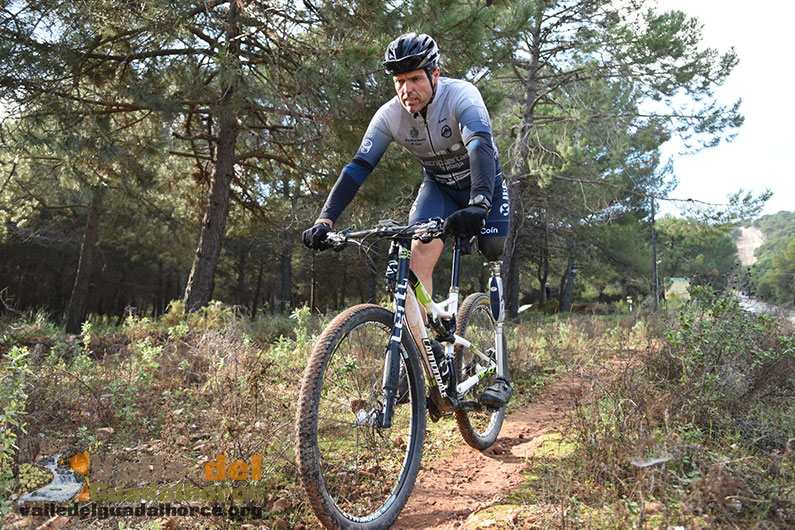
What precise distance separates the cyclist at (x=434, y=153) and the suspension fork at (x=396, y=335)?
30 centimetres

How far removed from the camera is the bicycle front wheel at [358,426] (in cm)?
216

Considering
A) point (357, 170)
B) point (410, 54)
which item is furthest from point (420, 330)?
point (410, 54)

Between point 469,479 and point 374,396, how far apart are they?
3.53 ft

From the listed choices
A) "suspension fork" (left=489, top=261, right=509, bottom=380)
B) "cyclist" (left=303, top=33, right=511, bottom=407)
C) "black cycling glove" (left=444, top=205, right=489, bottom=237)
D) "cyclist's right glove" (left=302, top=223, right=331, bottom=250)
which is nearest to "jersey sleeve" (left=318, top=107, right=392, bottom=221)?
"cyclist" (left=303, top=33, right=511, bottom=407)

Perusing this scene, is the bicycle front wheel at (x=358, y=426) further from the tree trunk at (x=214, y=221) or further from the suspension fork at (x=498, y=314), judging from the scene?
the tree trunk at (x=214, y=221)

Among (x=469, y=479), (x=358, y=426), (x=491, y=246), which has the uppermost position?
(x=491, y=246)

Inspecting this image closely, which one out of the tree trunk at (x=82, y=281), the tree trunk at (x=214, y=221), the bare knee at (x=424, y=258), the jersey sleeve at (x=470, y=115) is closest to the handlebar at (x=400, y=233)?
the bare knee at (x=424, y=258)

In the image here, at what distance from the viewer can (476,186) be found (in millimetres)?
2801

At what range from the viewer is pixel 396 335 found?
254cm

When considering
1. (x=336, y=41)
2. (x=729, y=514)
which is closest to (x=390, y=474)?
(x=729, y=514)

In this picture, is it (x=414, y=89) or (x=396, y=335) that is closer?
(x=396, y=335)

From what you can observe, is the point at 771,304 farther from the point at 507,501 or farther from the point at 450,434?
the point at 507,501

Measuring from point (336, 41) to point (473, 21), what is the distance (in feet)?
7.03

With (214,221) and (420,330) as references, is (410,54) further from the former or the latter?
(214,221)
